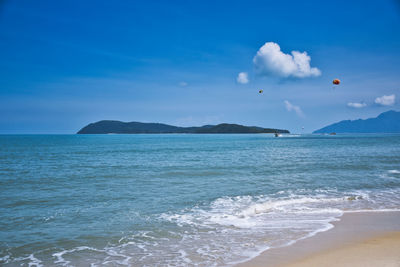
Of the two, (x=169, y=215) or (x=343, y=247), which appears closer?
(x=343, y=247)

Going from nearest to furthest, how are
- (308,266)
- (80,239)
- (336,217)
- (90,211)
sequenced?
(308,266)
(80,239)
(336,217)
(90,211)

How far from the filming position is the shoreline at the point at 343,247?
18.8 feet

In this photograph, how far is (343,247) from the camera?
652cm

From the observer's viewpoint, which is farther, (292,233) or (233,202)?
(233,202)

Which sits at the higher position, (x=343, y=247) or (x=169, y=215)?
(x=343, y=247)

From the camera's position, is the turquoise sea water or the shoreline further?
Result: the turquoise sea water

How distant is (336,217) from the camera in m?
9.35

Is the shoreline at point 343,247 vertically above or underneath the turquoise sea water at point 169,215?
above

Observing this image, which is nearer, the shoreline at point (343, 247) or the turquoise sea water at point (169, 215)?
the shoreline at point (343, 247)

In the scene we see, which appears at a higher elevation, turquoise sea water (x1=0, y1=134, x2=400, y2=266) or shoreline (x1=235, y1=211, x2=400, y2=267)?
shoreline (x1=235, y1=211, x2=400, y2=267)

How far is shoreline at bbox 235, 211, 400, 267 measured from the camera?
18.8 ft

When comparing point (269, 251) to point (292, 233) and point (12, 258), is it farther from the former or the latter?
point (12, 258)

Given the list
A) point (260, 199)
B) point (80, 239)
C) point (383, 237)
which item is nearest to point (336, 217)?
point (383, 237)

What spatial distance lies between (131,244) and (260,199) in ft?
23.4
